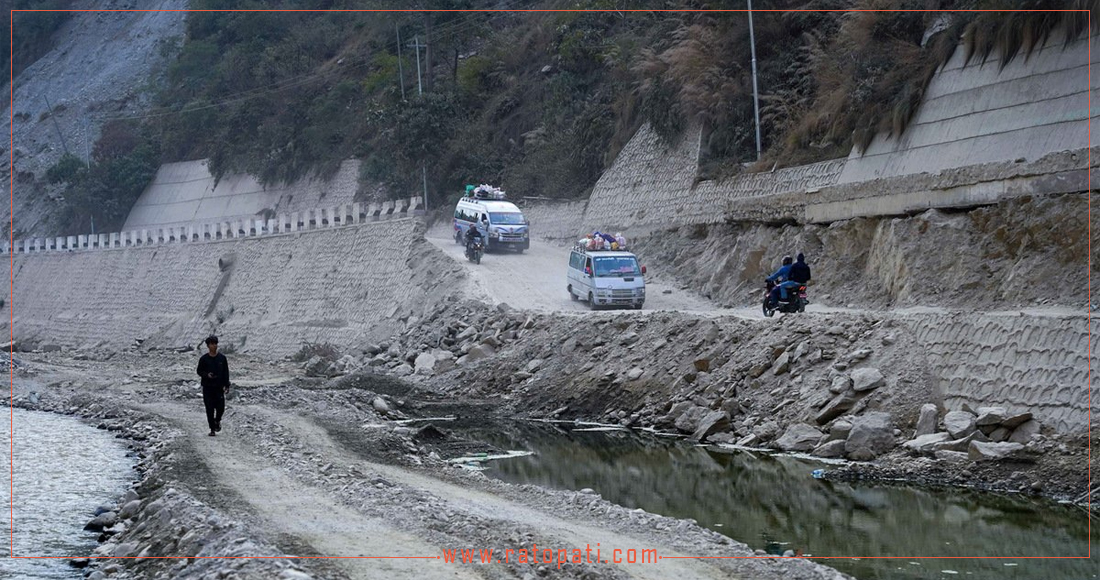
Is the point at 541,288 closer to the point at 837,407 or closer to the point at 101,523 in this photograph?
the point at 837,407

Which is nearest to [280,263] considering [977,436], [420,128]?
[420,128]

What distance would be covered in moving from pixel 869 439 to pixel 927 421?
920 millimetres

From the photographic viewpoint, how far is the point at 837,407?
20656 mm

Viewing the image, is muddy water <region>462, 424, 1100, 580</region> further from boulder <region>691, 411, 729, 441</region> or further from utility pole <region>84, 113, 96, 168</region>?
utility pole <region>84, 113, 96, 168</region>

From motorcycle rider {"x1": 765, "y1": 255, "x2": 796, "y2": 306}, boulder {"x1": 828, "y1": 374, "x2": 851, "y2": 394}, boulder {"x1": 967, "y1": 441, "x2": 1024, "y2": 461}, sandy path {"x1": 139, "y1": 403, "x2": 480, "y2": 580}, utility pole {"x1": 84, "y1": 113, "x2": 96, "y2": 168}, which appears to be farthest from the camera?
utility pole {"x1": 84, "y1": 113, "x2": 96, "y2": 168}

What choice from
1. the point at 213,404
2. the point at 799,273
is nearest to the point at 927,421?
the point at 799,273

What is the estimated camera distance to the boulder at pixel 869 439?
1900cm

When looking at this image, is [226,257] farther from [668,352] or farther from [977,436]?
[977,436]

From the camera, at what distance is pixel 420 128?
57750mm

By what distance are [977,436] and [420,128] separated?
4266cm

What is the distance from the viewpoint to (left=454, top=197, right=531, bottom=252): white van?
43656 millimetres

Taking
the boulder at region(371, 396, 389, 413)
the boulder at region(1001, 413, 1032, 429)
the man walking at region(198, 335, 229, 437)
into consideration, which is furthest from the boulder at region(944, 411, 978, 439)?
the boulder at region(371, 396, 389, 413)

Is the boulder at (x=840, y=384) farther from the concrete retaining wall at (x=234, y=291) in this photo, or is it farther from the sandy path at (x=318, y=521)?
the concrete retaining wall at (x=234, y=291)

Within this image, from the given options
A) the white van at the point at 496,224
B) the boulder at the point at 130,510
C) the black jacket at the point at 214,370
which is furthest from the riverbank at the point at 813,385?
the white van at the point at 496,224
